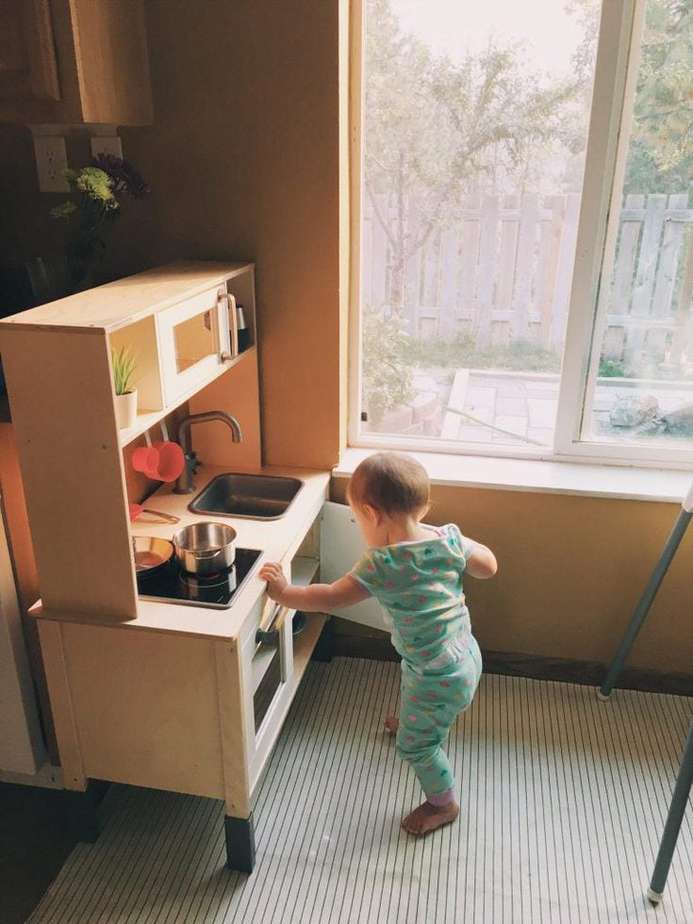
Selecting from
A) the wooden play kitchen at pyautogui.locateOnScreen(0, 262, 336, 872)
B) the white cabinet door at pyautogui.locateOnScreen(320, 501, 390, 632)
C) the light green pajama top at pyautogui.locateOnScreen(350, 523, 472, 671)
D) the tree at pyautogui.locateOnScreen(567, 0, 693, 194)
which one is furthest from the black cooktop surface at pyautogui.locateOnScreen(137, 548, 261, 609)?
the tree at pyautogui.locateOnScreen(567, 0, 693, 194)

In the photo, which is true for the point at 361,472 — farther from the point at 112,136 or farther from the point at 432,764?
the point at 112,136

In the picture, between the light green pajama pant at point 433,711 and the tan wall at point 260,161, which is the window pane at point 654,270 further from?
the light green pajama pant at point 433,711

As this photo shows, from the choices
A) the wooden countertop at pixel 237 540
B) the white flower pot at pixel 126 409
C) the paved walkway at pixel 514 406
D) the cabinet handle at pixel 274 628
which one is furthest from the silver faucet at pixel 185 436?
the paved walkway at pixel 514 406

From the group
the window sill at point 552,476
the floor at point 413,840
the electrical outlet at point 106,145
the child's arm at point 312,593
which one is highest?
the electrical outlet at point 106,145

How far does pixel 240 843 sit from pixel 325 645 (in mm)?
790

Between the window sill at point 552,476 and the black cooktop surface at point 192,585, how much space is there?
0.62 m

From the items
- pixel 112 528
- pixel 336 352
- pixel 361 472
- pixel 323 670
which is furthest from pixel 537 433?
pixel 112 528

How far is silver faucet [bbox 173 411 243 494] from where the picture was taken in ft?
6.81

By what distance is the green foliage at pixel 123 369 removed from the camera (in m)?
1.48

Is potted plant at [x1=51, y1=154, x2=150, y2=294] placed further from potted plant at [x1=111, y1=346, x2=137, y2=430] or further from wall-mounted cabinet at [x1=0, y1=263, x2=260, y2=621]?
potted plant at [x1=111, y1=346, x2=137, y2=430]

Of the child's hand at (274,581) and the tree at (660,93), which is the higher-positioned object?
the tree at (660,93)

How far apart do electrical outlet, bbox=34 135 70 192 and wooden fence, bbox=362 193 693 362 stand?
0.82m

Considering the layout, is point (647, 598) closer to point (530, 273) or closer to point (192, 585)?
point (530, 273)

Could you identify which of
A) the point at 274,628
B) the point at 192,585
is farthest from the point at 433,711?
the point at 192,585
